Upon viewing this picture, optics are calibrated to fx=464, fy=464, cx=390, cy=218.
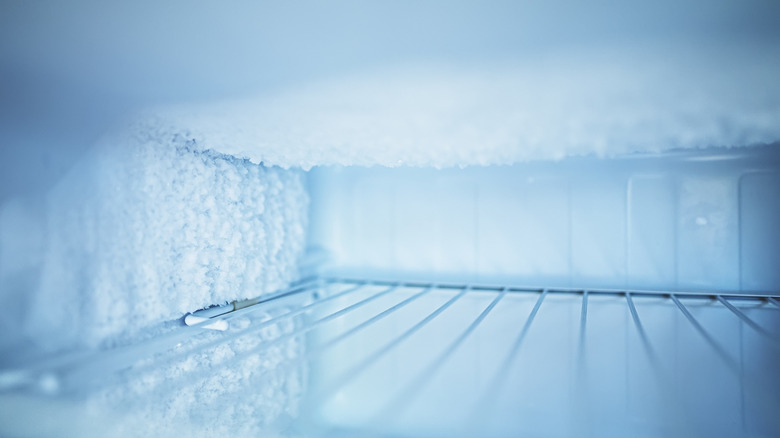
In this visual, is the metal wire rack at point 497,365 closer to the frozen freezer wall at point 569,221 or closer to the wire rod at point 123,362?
the wire rod at point 123,362

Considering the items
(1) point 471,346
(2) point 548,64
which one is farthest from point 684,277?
(2) point 548,64

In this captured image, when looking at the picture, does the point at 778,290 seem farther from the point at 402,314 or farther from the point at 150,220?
the point at 150,220

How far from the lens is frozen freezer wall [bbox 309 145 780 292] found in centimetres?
111

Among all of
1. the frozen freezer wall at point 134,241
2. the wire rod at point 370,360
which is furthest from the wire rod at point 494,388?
the frozen freezer wall at point 134,241

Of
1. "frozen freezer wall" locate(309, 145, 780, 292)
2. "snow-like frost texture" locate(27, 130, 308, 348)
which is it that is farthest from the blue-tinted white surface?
"snow-like frost texture" locate(27, 130, 308, 348)

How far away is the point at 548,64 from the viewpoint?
451mm

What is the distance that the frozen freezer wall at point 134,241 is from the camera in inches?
24.9

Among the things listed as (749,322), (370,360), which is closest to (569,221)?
(749,322)

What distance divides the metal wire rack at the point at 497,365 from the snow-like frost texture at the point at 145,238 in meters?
0.06

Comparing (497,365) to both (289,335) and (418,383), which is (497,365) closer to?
(418,383)

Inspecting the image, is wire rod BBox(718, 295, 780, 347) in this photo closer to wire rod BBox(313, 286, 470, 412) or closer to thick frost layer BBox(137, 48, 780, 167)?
thick frost layer BBox(137, 48, 780, 167)

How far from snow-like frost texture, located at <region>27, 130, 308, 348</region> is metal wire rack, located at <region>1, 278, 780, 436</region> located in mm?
59

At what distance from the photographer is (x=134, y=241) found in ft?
2.46

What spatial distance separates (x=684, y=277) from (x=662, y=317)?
0.84 ft
